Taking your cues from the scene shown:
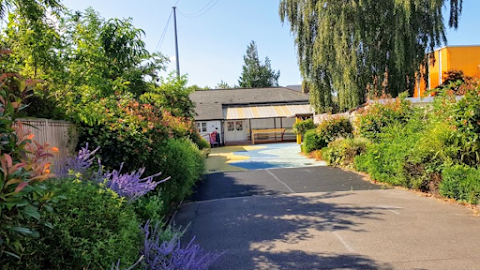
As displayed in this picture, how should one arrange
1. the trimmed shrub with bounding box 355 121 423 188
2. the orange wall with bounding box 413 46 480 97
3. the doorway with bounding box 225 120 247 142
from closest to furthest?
the trimmed shrub with bounding box 355 121 423 188 < the orange wall with bounding box 413 46 480 97 < the doorway with bounding box 225 120 247 142

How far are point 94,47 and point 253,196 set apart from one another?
4.70 m

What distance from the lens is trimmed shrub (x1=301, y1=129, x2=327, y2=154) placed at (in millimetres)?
15469

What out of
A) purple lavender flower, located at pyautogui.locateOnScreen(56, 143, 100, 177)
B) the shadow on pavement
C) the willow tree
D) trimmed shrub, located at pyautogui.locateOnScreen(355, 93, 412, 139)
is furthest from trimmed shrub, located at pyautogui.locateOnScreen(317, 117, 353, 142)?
purple lavender flower, located at pyautogui.locateOnScreen(56, 143, 100, 177)

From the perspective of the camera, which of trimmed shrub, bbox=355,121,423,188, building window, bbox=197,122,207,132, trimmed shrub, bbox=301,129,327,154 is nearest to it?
trimmed shrub, bbox=355,121,423,188

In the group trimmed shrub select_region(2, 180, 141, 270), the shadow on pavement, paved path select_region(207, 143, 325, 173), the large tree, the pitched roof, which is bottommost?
the shadow on pavement

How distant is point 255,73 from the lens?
204ft

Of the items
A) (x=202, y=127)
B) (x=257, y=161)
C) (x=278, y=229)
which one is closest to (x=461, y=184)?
(x=278, y=229)

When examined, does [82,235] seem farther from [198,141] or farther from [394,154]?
[198,141]

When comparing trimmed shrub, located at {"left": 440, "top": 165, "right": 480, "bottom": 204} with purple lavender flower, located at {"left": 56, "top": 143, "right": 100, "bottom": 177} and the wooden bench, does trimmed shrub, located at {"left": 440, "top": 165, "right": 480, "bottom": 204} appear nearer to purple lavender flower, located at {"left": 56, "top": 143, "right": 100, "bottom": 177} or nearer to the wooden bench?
purple lavender flower, located at {"left": 56, "top": 143, "right": 100, "bottom": 177}

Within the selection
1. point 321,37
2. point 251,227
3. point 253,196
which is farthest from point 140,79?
point 321,37

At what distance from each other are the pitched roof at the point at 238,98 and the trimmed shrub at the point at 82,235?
27438 millimetres

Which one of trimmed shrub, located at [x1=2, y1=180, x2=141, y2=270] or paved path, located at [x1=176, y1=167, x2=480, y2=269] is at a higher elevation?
trimmed shrub, located at [x1=2, y1=180, x2=141, y2=270]

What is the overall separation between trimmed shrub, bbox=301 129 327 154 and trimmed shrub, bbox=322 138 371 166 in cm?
313

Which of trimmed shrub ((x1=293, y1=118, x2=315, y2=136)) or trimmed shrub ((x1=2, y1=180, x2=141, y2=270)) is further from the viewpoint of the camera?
trimmed shrub ((x1=293, y1=118, x2=315, y2=136))
